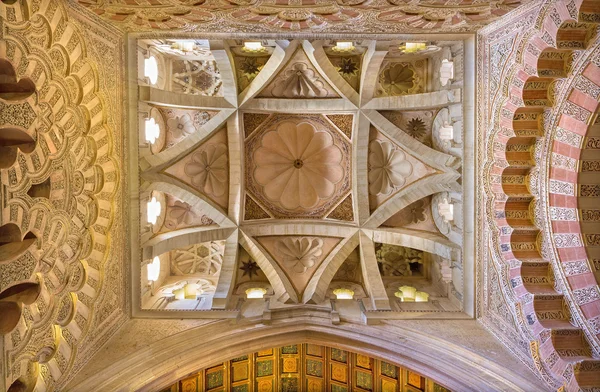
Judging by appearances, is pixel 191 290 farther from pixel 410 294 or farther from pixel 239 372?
pixel 410 294

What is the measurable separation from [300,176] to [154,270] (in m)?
4.31

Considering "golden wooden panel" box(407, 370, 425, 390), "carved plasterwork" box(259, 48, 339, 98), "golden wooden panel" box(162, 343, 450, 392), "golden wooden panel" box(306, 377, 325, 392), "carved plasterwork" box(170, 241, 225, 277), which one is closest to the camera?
"golden wooden panel" box(407, 370, 425, 390)

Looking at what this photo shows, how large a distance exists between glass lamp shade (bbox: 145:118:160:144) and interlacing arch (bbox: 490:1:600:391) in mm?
6853

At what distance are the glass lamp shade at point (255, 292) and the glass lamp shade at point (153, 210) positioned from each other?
277 cm

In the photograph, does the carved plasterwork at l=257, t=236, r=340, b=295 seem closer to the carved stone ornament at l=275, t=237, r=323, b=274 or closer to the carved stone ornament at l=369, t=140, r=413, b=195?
the carved stone ornament at l=275, t=237, r=323, b=274

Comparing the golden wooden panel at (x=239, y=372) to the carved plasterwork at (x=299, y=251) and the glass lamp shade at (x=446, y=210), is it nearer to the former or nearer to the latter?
the carved plasterwork at (x=299, y=251)

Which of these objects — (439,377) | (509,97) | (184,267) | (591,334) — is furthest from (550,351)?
(184,267)

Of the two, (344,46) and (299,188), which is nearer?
(344,46)

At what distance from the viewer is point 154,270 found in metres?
8.74

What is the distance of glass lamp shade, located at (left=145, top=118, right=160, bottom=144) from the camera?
25.8 feet

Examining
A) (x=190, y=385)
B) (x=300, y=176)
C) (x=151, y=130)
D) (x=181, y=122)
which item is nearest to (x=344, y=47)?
(x=300, y=176)

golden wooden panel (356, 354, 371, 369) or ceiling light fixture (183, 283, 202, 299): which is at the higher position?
ceiling light fixture (183, 283, 202, 299)

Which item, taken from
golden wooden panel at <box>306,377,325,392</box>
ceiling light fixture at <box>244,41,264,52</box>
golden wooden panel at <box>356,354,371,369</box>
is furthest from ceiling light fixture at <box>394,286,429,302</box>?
ceiling light fixture at <box>244,41,264,52</box>

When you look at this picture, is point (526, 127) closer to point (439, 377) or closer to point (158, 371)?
point (439, 377)
